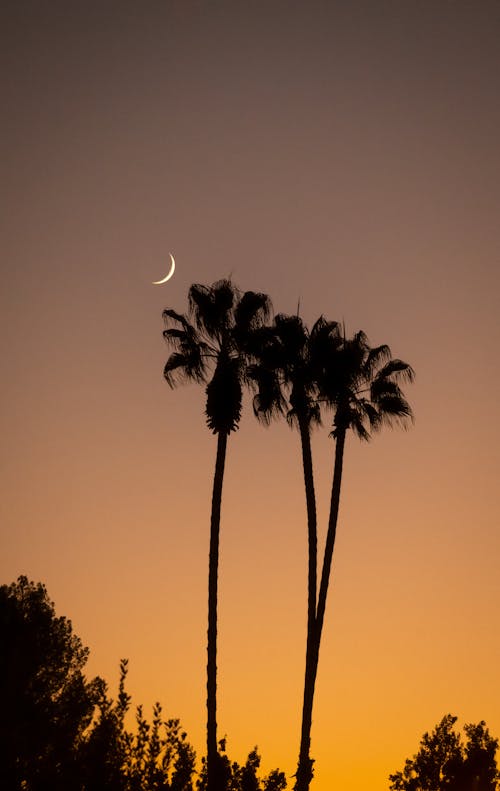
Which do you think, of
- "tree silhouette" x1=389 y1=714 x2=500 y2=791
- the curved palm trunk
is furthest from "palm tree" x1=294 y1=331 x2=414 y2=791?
"tree silhouette" x1=389 y1=714 x2=500 y2=791

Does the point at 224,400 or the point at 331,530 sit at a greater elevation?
the point at 224,400

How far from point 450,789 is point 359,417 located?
35321 mm

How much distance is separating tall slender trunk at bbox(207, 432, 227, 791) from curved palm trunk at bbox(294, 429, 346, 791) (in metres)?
2.82

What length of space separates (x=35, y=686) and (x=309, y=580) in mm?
16980

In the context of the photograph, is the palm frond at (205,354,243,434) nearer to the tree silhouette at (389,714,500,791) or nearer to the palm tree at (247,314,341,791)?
the palm tree at (247,314,341,791)

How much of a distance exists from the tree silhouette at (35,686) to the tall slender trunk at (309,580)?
10371 millimetres

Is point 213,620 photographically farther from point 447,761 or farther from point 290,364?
point 447,761

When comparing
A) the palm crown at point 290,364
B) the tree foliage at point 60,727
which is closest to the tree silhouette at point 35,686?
the tree foliage at point 60,727

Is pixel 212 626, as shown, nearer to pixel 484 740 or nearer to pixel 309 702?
pixel 309 702

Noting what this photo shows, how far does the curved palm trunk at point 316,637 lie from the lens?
3030 centimetres

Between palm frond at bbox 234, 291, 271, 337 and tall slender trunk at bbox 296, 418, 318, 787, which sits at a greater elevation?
palm frond at bbox 234, 291, 271, 337

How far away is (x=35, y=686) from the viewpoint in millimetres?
42969

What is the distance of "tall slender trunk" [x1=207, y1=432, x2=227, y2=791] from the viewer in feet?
97.2

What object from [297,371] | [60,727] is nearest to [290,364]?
[297,371]
